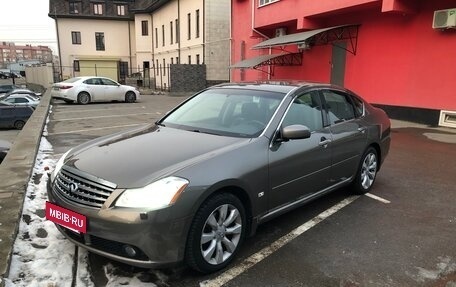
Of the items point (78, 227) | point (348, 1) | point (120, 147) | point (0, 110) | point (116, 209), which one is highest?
point (348, 1)

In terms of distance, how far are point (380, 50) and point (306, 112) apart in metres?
10.0

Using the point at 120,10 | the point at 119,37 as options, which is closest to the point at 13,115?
the point at 119,37

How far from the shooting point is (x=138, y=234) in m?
2.87

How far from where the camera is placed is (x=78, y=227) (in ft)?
10.1

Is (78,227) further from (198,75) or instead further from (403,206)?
(198,75)

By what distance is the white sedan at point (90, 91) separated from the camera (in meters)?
19.1

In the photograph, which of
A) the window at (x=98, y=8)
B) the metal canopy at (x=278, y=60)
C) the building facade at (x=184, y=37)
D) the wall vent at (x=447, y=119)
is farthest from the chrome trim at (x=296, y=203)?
the window at (x=98, y=8)

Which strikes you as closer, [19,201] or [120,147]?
[120,147]

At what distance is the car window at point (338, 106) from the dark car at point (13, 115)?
21.3m

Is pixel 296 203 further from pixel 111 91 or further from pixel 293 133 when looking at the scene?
pixel 111 91

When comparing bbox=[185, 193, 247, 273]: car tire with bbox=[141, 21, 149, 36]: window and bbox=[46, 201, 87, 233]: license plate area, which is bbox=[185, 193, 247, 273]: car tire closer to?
bbox=[46, 201, 87, 233]: license plate area

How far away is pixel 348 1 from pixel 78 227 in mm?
12181

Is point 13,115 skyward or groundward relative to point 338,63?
groundward

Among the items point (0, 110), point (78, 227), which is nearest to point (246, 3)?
point (0, 110)
